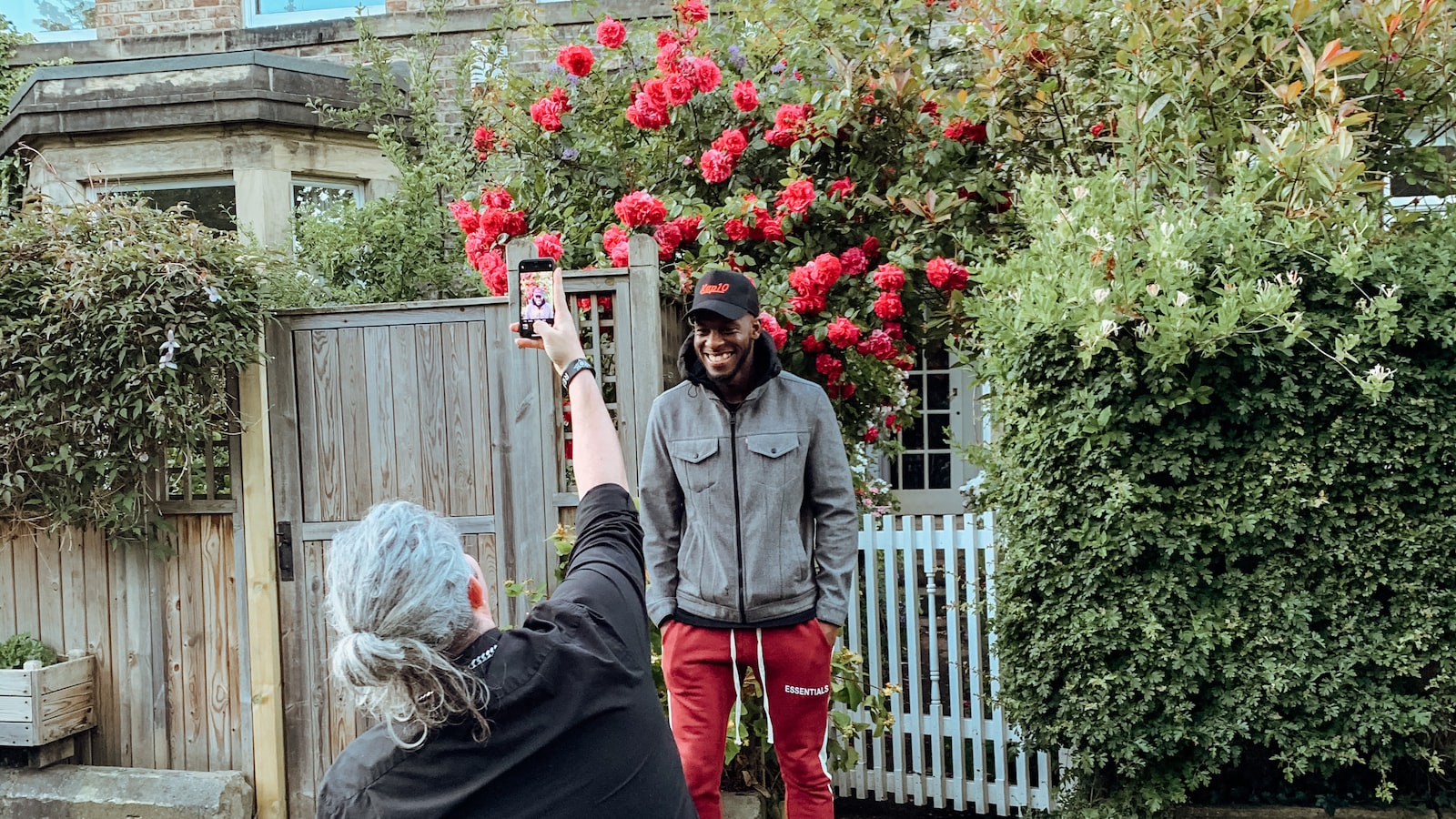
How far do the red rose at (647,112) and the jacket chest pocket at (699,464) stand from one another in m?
1.59

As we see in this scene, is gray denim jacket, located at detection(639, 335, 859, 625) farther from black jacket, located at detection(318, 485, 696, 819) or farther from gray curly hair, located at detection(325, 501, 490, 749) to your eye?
gray curly hair, located at detection(325, 501, 490, 749)

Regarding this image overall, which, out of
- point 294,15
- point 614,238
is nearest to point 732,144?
point 614,238

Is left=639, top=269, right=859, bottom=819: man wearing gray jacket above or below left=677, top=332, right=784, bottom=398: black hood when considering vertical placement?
below

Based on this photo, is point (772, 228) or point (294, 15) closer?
point (772, 228)

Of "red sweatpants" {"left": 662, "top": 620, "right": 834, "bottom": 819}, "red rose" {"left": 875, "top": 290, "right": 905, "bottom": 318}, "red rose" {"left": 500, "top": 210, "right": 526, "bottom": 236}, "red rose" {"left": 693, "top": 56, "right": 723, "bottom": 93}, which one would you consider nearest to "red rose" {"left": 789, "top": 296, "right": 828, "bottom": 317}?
"red rose" {"left": 875, "top": 290, "right": 905, "bottom": 318}

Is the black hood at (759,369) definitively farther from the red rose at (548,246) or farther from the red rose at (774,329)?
the red rose at (548,246)

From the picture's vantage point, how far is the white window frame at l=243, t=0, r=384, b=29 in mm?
8023

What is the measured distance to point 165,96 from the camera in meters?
6.70

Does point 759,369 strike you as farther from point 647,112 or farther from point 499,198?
point 499,198

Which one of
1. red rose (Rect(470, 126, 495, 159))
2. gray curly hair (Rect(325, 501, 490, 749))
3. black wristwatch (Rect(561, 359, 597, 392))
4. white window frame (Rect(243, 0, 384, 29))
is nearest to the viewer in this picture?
gray curly hair (Rect(325, 501, 490, 749))

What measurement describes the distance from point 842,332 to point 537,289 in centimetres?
176

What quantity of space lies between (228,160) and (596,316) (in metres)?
4.17

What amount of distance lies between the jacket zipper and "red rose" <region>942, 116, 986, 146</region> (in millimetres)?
1829

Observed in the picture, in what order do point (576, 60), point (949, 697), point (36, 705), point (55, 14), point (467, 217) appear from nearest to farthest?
1. point (36, 705)
2. point (576, 60)
3. point (467, 217)
4. point (949, 697)
5. point (55, 14)
